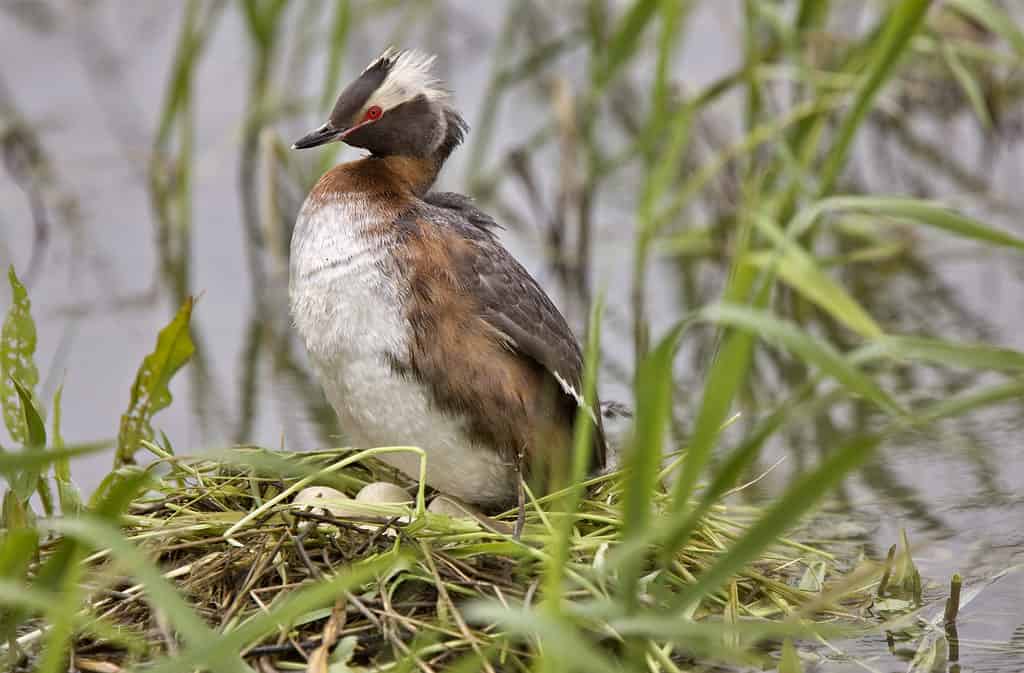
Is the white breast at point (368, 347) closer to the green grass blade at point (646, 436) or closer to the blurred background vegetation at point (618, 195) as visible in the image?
the blurred background vegetation at point (618, 195)

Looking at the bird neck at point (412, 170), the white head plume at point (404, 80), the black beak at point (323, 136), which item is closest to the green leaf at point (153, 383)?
the black beak at point (323, 136)

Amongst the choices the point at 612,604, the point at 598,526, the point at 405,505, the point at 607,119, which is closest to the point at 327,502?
the point at 405,505

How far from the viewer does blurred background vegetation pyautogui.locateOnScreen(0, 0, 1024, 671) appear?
589 centimetres

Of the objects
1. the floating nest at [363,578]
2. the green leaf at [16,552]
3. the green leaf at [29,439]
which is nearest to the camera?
the green leaf at [16,552]

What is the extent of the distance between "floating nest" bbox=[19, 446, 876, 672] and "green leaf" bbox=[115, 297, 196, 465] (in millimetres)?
306

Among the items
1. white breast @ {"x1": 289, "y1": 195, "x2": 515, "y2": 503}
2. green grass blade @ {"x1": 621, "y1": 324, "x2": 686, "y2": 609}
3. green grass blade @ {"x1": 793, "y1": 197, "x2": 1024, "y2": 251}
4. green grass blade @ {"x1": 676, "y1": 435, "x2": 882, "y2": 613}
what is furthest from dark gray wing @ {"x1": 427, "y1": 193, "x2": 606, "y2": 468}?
green grass blade @ {"x1": 676, "y1": 435, "x2": 882, "y2": 613}

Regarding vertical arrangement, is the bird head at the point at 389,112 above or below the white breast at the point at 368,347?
above

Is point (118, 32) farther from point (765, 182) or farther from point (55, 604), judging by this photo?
point (55, 604)

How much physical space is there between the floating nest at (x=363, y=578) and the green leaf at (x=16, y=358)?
390 mm

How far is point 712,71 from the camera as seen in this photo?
31.3 feet

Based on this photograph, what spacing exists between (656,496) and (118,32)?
631 centimetres

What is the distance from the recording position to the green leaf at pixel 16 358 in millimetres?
4352

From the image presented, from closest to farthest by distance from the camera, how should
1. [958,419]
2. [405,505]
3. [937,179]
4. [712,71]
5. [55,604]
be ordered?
[55,604]
[405,505]
[958,419]
[937,179]
[712,71]

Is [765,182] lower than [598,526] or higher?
higher
